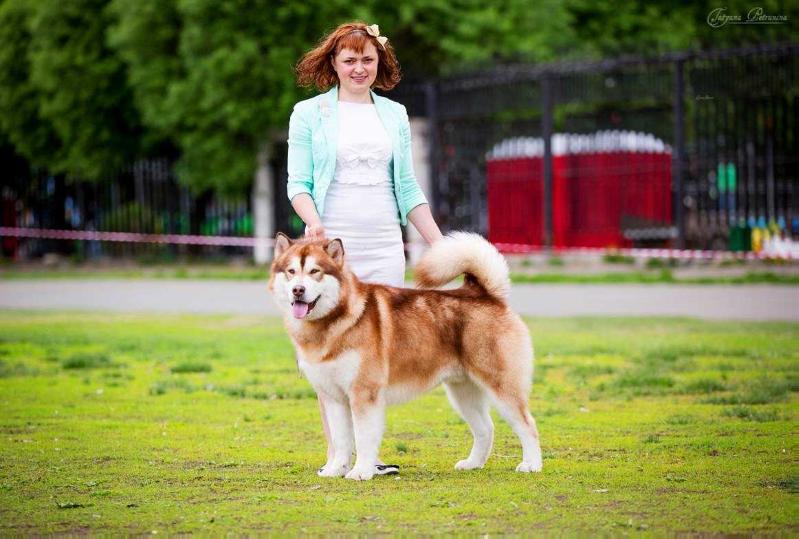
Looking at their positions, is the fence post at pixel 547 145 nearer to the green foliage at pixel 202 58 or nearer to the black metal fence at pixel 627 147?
the black metal fence at pixel 627 147

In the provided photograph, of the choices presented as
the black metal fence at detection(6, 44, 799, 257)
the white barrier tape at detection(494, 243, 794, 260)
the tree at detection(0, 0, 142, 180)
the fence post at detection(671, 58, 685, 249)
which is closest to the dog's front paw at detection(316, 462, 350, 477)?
the white barrier tape at detection(494, 243, 794, 260)

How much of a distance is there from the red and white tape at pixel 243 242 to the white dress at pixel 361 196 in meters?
14.4

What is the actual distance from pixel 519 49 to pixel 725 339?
14.6m

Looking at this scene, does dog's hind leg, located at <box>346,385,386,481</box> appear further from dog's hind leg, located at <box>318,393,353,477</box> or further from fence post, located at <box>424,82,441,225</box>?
fence post, located at <box>424,82,441,225</box>

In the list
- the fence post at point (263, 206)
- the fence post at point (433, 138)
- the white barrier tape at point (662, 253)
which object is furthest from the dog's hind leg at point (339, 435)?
the fence post at point (263, 206)

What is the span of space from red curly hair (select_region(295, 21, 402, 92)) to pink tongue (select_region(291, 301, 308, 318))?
1429 millimetres

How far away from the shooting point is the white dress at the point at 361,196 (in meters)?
7.40

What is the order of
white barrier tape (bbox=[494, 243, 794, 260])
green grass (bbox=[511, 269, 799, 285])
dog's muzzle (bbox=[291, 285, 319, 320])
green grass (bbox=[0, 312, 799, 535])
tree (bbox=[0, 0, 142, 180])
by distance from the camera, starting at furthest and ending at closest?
tree (bbox=[0, 0, 142, 180])
white barrier tape (bbox=[494, 243, 794, 260])
green grass (bbox=[511, 269, 799, 285])
dog's muzzle (bbox=[291, 285, 319, 320])
green grass (bbox=[0, 312, 799, 535])

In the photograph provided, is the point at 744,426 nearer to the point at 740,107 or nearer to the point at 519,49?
the point at 740,107

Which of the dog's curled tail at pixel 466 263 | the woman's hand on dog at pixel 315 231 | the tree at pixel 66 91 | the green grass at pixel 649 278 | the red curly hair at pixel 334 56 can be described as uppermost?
the tree at pixel 66 91

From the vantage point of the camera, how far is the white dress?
7.40 m

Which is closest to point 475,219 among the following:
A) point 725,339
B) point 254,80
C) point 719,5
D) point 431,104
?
point 431,104

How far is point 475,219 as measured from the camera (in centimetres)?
2647

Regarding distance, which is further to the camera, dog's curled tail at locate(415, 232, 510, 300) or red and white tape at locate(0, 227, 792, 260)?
red and white tape at locate(0, 227, 792, 260)
